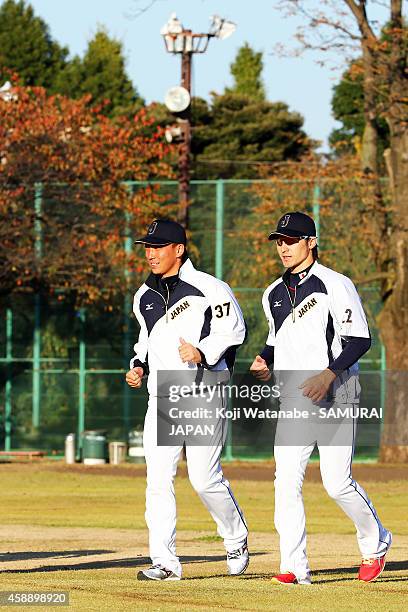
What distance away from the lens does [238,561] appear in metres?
10.8

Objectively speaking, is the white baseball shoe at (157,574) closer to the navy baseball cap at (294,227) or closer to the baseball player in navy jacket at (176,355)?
the baseball player in navy jacket at (176,355)

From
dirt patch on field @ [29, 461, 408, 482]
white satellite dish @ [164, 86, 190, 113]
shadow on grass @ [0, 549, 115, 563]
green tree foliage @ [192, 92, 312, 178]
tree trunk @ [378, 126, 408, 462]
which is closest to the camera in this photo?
shadow on grass @ [0, 549, 115, 563]

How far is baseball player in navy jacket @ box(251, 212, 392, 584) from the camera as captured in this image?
403 inches

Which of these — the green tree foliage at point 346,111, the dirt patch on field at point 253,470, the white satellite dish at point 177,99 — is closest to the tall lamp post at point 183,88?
the white satellite dish at point 177,99

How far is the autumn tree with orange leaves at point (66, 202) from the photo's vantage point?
31.7m

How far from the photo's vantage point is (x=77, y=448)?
33938mm

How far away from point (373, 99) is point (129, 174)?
6148 millimetres

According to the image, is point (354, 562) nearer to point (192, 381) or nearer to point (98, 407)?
point (192, 381)

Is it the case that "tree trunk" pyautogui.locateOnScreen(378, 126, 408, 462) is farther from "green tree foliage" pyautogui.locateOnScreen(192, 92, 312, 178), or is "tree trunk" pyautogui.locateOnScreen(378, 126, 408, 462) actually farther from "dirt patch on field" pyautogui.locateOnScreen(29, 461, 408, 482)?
"green tree foliage" pyautogui.locateOnScreen(192, 92, 312, 178)

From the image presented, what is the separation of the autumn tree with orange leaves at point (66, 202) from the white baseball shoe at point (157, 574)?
68.9ft

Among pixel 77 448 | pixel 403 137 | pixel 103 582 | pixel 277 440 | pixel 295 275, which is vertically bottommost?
pixel 77 448

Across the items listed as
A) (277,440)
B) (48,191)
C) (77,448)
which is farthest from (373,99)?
(277,440)

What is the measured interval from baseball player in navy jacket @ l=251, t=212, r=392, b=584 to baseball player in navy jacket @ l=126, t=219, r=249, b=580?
41 centimetres

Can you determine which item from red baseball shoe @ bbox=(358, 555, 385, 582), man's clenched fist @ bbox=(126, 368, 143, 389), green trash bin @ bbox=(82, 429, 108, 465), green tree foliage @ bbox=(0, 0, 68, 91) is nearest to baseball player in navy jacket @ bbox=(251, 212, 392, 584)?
red baseball shoe @ bbox=(358, 555, 385, 582)
